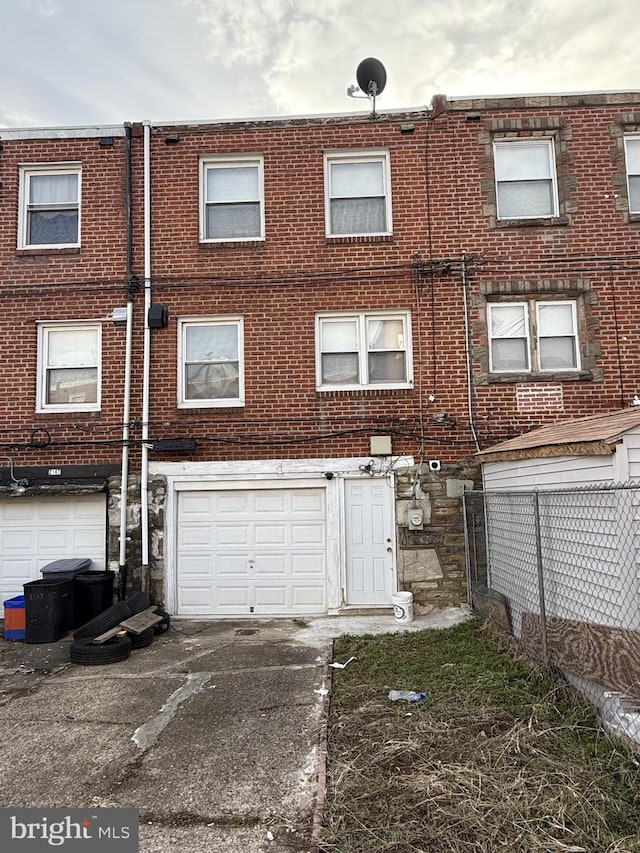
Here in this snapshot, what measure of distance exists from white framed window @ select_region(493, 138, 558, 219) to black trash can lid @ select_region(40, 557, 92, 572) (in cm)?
885

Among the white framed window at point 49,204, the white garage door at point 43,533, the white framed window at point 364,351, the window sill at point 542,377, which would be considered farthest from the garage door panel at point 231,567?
the white framed window at point 49,204

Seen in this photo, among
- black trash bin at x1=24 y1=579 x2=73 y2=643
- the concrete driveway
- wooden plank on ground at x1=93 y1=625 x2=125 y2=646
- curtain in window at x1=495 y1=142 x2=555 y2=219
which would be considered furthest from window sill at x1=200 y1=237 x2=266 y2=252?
the concrete driveway

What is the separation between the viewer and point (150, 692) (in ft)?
19.7

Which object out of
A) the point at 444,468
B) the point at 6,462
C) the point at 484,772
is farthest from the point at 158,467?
the point at 484,772

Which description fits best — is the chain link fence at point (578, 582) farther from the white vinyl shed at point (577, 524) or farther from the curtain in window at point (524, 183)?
the curtain in window at point (524, 183)

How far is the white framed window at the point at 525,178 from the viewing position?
973 cm

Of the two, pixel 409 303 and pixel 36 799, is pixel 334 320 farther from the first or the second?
pixel 36 799

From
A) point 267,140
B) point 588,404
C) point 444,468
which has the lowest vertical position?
point 444,468

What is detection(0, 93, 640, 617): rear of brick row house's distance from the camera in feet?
30.3

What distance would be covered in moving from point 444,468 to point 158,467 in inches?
181

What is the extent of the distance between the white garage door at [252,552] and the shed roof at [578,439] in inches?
129

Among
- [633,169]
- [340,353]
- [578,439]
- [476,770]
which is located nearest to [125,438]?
[340,353]

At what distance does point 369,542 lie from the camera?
9.15m

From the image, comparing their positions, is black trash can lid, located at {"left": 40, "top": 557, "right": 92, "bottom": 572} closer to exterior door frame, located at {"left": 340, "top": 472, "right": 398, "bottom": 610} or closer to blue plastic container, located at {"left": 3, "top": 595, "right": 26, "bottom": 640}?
blue plastic container, located at {"left": 3, "top": 595, "right": 26, "bottom": 640}
